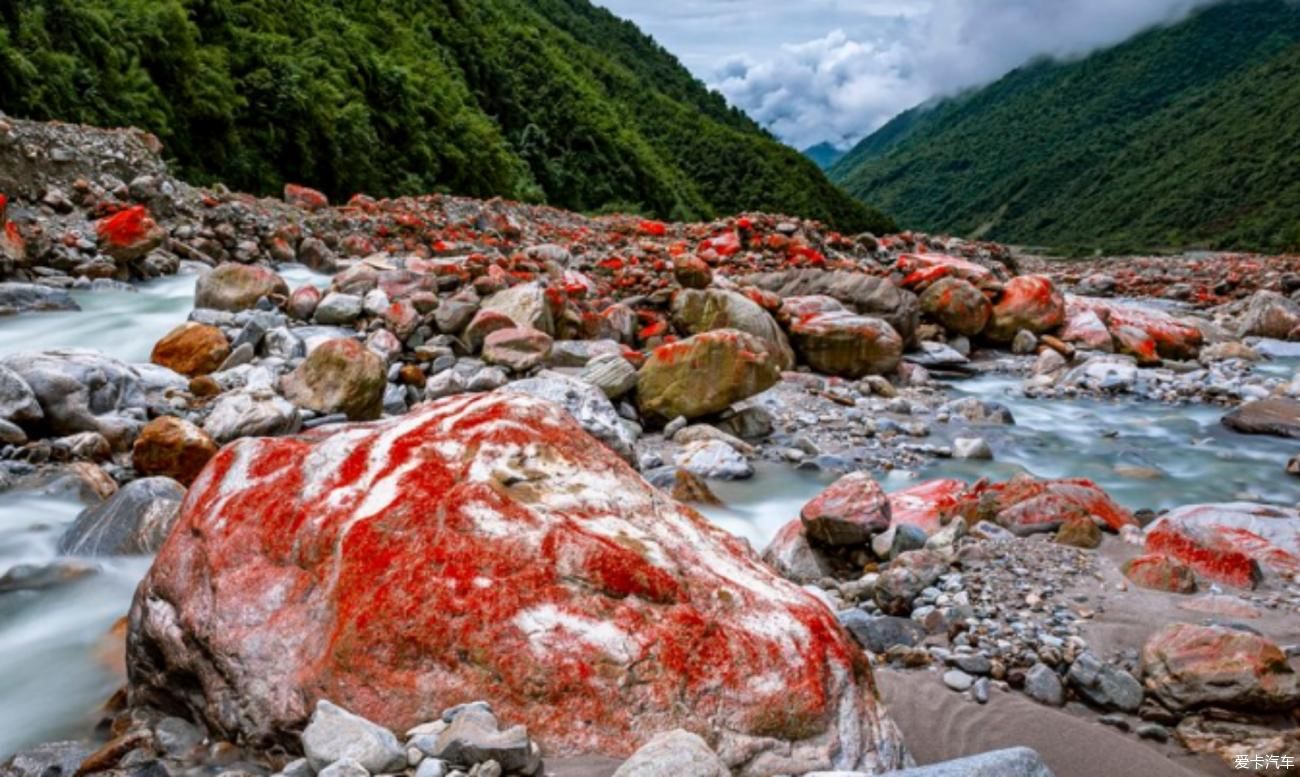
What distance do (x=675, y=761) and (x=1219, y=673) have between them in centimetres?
288

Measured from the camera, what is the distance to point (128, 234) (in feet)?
41.2

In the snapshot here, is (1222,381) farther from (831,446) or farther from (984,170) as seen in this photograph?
(984,170)

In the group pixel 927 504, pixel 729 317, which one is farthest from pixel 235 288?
pixel 927 504

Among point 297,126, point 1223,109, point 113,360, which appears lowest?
point 113,360

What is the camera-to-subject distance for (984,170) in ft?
465

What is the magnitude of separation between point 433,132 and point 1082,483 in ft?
102

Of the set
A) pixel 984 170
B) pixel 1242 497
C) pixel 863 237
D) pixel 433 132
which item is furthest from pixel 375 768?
pixel 984 170

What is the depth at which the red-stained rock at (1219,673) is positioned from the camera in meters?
3.70

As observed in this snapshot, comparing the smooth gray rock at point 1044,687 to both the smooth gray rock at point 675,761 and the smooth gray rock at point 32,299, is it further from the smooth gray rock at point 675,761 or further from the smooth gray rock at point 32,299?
the smooth gray rock at point 32,299

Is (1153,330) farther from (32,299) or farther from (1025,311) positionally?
(32,299)

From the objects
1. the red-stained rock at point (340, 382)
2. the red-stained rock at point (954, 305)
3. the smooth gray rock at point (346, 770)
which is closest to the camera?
the smooth gray rock at point (346, 770)

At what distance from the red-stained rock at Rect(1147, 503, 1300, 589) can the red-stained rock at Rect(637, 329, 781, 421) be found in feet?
14.2

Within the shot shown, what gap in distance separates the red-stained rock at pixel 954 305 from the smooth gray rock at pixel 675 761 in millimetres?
13717

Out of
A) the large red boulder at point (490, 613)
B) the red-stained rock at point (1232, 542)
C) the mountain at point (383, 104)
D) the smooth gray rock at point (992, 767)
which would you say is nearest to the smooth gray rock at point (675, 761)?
the large red boulder at point (490, 613)
